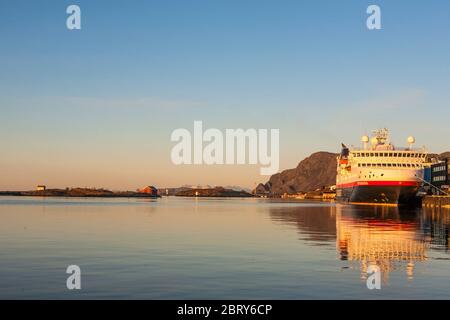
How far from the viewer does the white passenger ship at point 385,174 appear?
5054 inches

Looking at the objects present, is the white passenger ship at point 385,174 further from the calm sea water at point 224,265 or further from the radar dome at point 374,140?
the calm sea water at point 224,265

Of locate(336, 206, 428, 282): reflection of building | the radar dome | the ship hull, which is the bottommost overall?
locate(336, 206, 428, 282): reflection of building

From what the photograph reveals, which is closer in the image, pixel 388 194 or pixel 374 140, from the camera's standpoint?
pixel 388 194

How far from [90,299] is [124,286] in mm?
2551

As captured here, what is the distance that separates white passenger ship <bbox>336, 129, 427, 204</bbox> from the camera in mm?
128375

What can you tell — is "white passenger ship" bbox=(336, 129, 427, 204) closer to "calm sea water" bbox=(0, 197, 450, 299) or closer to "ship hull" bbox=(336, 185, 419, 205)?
"ship hull" bbox=(336, 185, 419, 205)

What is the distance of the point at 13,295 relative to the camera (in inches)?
791

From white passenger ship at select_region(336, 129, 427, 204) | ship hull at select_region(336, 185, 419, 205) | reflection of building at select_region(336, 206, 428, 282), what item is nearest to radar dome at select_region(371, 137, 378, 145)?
white passenger ship at select_region(336, 129, 427, 204)

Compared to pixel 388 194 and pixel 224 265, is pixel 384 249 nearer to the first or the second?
pixel 224 265

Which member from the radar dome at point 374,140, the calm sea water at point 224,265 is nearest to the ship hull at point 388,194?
the radar dome at point 374,140

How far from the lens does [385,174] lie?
130250 millimetres

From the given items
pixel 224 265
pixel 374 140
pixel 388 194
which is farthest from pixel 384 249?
pixel 374 140

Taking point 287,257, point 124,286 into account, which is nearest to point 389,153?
point 287,257

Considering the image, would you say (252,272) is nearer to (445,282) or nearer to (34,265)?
(445,282)
